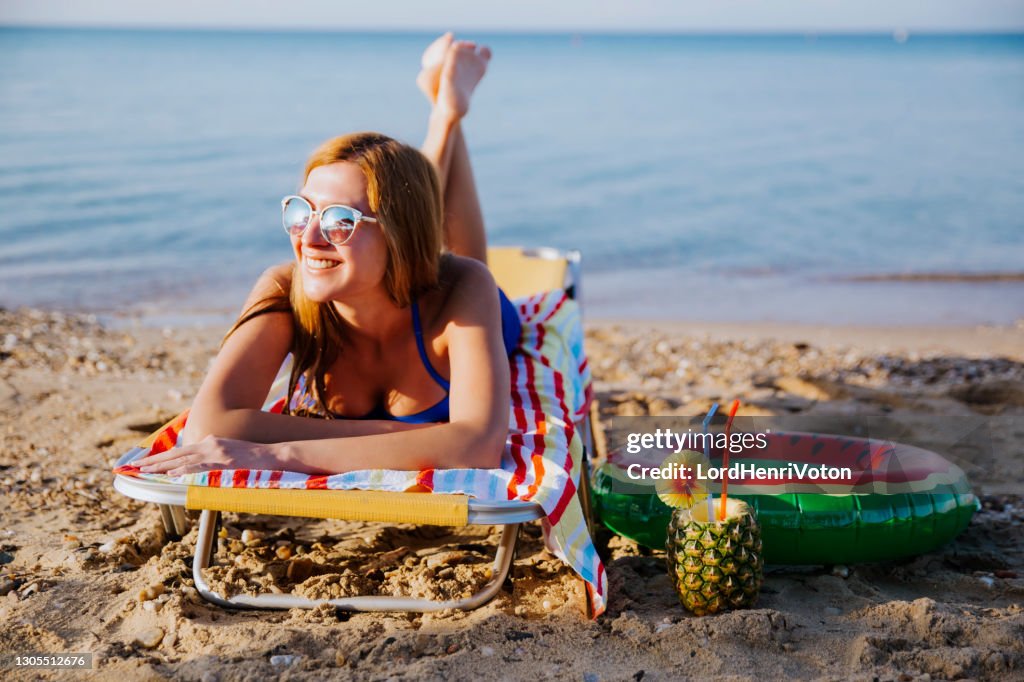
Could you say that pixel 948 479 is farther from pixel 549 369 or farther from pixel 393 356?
pixel 393 356

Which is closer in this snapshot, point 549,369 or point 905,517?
point 905,517

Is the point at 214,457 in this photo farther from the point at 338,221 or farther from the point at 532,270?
the point at 532,270

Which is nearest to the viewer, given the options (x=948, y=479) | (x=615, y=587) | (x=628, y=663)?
(x=628, y=663)

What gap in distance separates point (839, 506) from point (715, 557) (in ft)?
2.05

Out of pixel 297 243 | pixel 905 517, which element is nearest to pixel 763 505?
pixel 905 517

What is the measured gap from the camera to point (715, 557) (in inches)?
104

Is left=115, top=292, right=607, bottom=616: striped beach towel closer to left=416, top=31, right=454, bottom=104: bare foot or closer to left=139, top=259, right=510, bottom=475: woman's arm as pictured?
left=139, top=259, right=510, bottom=475: woman's arm

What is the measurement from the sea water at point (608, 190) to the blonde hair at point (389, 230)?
5526mm

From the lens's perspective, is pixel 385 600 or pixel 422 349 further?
pixel 422 349

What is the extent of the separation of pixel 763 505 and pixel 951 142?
A: 18382 mm

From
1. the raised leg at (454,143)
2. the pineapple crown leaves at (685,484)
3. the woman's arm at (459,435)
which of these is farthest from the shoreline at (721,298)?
the pineapple crown leaves at (685,484)

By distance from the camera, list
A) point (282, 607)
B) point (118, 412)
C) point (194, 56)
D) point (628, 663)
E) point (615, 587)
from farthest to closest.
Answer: point (194, 56)
point (118, 412)
point (615, 587)
point (282, 607)
point (628, 663)

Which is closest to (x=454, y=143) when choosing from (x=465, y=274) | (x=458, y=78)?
(x=458, y=78)

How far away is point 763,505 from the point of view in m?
3.07
